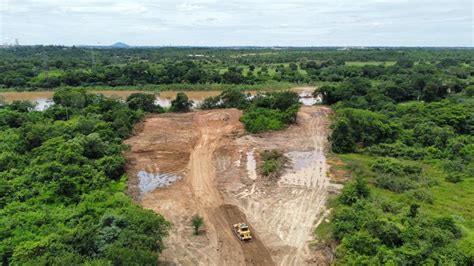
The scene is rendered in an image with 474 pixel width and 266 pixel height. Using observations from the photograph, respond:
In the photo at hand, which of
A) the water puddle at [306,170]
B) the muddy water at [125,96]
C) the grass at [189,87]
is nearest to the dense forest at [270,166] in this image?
the water puddle at [306,170]

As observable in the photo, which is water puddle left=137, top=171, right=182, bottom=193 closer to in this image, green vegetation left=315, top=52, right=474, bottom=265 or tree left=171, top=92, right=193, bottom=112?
green vegetation left=315, top=52, right=474, bottom=265

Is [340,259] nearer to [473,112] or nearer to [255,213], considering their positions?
[255,213]

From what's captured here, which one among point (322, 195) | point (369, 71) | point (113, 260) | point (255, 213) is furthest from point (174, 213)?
point (369, 71)

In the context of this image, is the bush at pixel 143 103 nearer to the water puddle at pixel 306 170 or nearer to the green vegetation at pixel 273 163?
the green vegetation at pixel 273 163

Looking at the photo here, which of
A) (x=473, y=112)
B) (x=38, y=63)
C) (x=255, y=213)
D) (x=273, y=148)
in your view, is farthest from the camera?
(x=38, y=63)

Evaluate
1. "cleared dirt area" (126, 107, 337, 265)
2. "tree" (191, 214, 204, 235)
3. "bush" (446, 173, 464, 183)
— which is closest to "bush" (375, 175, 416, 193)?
"bush" (446, 173, 464, 183)

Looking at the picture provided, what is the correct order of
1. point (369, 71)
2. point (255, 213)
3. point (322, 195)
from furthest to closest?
point (369, 71), point (322, 195), point (255, 213)
